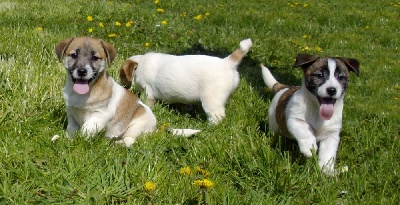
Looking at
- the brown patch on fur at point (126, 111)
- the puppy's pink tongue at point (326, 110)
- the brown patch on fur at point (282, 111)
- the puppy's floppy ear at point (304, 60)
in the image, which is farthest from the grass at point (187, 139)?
the puppy's floppy ear at point (304, 60)

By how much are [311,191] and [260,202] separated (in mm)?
535

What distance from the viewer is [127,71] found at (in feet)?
21.2

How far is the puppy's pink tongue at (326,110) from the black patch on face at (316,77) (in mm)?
128

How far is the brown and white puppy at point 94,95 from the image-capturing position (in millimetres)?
4746

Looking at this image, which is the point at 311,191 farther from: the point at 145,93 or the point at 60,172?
the point at 145,93

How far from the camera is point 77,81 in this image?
4.76 metres

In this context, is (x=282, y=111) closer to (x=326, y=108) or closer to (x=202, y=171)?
(x=326, y=108)

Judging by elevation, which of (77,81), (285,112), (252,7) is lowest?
(252,7)

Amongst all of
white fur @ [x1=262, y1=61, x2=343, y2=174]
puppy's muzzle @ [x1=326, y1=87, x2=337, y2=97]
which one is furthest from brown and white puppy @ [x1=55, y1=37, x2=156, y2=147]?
puppy's muzzle @ [x1=326, y1=87, x2=337, y2=97]

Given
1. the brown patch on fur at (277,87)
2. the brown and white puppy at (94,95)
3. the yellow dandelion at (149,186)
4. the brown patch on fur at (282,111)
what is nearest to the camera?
the yellow dandelion at (149,186)

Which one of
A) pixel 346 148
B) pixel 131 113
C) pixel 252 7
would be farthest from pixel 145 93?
pixel 252 7

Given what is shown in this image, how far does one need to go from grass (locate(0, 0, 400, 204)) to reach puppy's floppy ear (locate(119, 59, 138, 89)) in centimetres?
48

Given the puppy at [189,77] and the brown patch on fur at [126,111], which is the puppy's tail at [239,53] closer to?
the puppy at [189,77]

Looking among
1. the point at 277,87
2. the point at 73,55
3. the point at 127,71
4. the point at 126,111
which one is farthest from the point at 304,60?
the point at 127,71
